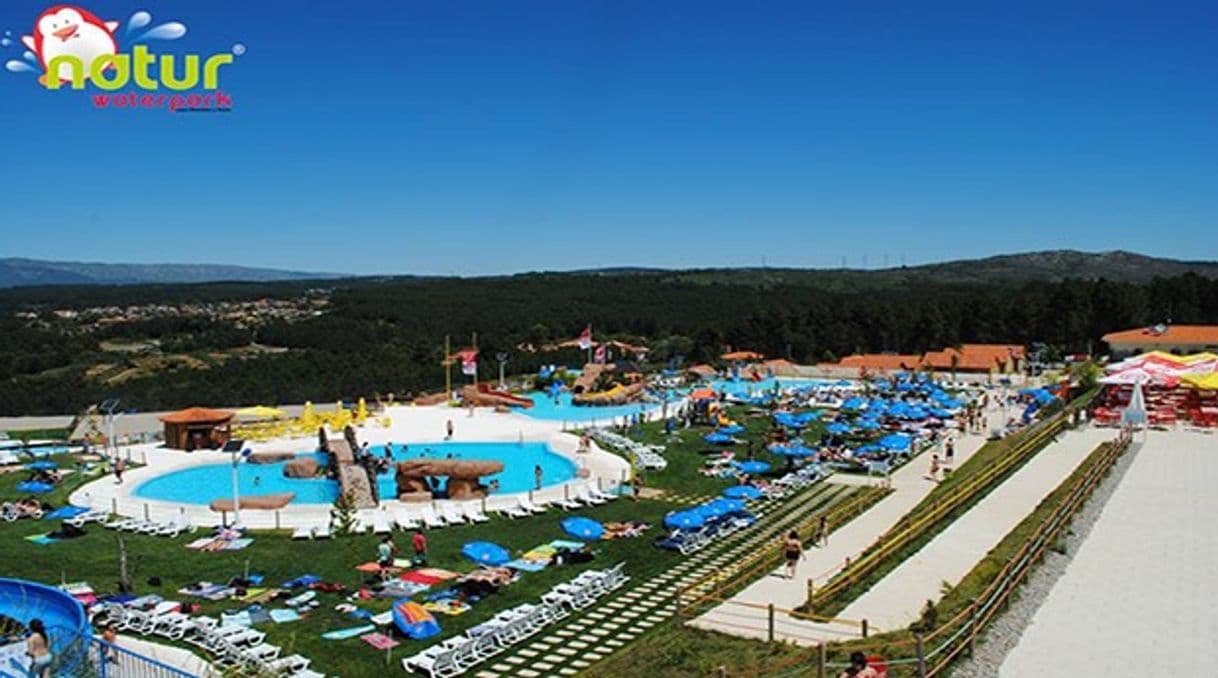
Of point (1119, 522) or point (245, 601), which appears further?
point (1119, 522)

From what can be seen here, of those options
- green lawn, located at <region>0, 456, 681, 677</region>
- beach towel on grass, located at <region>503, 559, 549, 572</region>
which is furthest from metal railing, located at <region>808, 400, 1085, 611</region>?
beach towel on grass, located at <region>503, 559, 549, 572</region>

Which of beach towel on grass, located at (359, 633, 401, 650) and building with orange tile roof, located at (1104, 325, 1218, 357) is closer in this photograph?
beach towel on grass, located at (359, 633, 401, 650)

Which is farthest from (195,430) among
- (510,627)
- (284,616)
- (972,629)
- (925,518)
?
(972,629)

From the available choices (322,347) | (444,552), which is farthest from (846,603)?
(322,347)

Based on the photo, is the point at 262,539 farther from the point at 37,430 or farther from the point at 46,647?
the point at 37,430

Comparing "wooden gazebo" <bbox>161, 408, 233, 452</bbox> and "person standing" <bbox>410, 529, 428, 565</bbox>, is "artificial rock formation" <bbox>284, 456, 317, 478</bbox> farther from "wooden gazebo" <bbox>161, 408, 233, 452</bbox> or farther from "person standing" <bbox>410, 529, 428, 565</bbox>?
"person standing" <bbox>410, 529, 428, 565</bbox>
